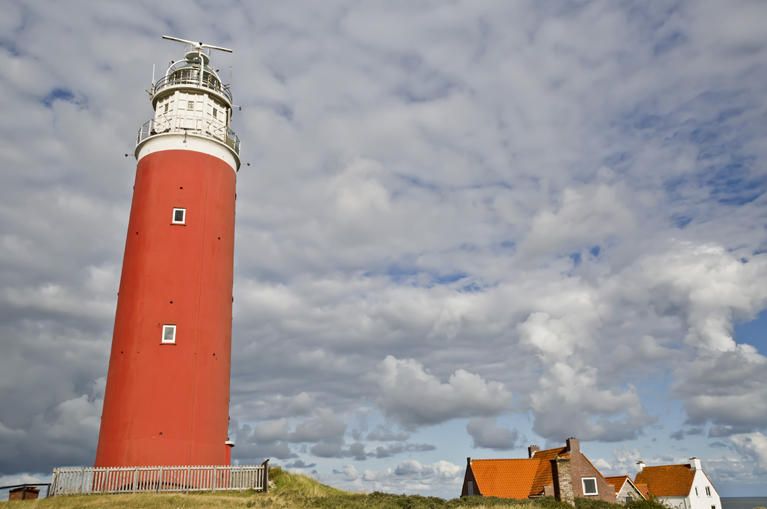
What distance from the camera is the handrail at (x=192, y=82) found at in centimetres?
3209

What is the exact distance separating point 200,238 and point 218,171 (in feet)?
12.5

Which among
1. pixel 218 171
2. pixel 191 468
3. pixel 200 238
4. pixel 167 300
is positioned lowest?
pixel 191 468

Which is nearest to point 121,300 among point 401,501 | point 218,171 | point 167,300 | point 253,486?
point 167,300

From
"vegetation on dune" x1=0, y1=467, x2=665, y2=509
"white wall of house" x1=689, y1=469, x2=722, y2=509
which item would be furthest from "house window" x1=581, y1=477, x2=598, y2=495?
"white wall of house" x1=689, y1=469, x2=722, y2=509

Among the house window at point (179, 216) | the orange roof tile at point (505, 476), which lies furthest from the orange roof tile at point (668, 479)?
the house window at point (179, 216)

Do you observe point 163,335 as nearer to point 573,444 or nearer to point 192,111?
point 192,111

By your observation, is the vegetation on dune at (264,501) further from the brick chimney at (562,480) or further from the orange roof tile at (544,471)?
the orange roof tile at (544,471)

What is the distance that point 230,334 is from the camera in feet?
97.5

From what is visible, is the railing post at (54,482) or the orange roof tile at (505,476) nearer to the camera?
the railing post at (54,482)

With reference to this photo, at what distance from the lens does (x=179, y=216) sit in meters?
28.8

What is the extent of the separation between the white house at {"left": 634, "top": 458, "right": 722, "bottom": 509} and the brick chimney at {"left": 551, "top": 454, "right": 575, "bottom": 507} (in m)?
27.9

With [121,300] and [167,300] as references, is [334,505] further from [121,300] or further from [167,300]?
[121,300]

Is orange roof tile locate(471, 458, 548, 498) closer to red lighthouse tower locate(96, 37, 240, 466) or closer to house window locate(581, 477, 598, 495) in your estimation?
house window locate(581, 477, 598, 495)

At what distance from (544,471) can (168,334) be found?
107 feet
